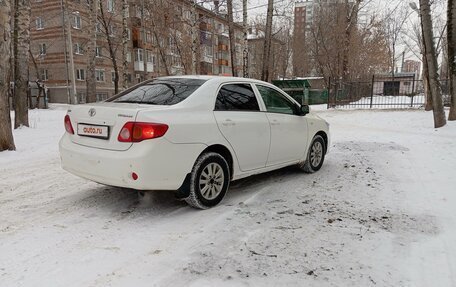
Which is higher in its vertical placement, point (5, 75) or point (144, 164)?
point (5, 75)

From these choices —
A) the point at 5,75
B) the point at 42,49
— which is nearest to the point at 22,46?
the point at 5,75

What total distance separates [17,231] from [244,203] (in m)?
2.50

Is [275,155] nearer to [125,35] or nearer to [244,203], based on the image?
[244,203]

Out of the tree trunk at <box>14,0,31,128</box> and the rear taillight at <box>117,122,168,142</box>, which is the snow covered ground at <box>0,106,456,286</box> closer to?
the rear taillight at <box>117,122,168,142</box>

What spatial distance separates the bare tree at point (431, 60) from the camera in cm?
1048

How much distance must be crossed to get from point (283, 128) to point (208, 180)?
1.69m

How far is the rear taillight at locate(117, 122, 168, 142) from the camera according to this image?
12.0ft

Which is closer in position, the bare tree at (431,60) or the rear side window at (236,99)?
the rear side window at (236,99)

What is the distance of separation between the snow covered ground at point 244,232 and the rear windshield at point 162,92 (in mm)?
1265

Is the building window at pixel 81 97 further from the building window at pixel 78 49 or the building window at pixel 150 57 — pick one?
the building window at pixel 150 57

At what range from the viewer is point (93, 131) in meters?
4.00

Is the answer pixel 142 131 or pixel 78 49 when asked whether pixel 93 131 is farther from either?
pixel 78 49

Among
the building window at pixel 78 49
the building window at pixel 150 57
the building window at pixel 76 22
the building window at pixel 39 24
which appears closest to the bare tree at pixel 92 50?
the building window at pixel 78 49

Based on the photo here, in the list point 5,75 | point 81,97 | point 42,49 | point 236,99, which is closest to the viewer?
point 236,99
